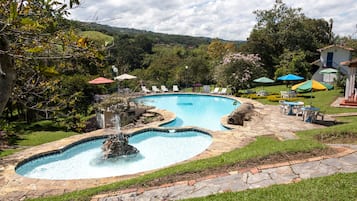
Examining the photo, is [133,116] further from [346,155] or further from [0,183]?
[346,155]

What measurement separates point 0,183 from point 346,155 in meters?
7.95

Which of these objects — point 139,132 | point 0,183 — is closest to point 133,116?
point 139,132

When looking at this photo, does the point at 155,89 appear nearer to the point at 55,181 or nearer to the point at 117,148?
the point at 117,148

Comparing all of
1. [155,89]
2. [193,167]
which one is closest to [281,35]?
[155,89]

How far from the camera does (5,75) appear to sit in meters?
1.96

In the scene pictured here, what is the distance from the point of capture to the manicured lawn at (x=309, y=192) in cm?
391

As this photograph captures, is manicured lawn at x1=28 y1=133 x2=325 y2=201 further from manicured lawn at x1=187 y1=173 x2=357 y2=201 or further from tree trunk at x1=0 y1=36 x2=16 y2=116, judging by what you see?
tree trunk at x1=0 y1=36 x2=16 y2=116

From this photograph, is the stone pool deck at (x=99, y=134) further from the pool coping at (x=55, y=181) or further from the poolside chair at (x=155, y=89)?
the poolside chair at (x=155, y=89)

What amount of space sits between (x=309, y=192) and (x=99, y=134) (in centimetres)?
905

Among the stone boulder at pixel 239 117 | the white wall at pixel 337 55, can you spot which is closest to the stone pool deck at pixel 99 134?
the stone boulder at pixel 239 117

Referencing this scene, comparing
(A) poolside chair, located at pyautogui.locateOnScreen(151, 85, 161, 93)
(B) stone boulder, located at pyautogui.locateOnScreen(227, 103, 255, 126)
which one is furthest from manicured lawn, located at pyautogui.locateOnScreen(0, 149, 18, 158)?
(A) poolside chair, located at pyautogui.locateOnScreen(151, 85, 161, 93)

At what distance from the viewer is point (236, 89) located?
2419 centimetres

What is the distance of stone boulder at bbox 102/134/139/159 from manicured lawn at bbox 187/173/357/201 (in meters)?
5.66

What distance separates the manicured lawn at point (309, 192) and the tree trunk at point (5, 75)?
125 inches
